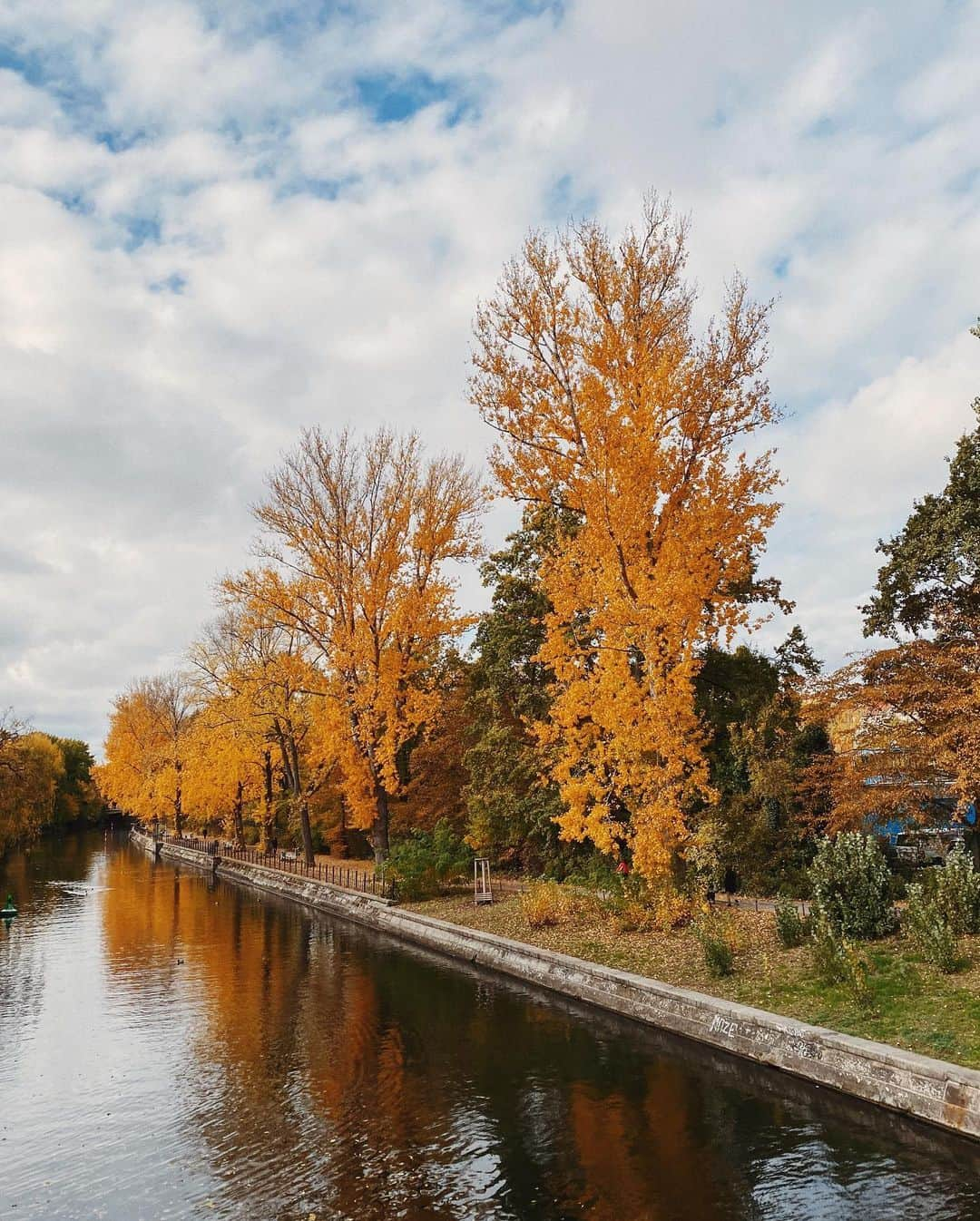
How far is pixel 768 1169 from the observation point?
27.9 ft

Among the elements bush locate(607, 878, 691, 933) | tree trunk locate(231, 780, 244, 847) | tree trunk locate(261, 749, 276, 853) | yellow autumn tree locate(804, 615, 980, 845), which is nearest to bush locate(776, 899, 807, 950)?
bush locate(607, 878, 691, 933)

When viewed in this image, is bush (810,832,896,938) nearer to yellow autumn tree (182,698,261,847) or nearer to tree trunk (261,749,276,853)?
yellow autumn tree (182,698,261,847)

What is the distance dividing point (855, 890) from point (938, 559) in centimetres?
768

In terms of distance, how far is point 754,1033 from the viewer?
1182 centimetres

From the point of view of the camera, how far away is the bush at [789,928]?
1519 centimetres

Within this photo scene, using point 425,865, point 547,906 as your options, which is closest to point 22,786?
point 425,865

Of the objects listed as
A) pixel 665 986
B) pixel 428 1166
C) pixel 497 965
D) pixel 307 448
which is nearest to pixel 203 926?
pixel 497 965

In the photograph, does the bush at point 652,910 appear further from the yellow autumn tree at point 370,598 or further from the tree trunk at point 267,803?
the tree trunk at point 267,803

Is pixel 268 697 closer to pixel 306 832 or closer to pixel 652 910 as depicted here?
pixel 306 832

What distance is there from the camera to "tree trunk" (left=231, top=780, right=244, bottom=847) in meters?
51.9

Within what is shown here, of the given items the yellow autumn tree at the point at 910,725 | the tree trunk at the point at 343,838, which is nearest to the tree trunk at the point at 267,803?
the tree trunk at the point at 343,838

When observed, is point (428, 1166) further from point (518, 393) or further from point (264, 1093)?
point (518, 393)

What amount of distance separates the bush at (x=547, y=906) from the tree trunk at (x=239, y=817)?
113 ft

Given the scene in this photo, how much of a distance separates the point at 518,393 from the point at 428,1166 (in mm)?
15772
